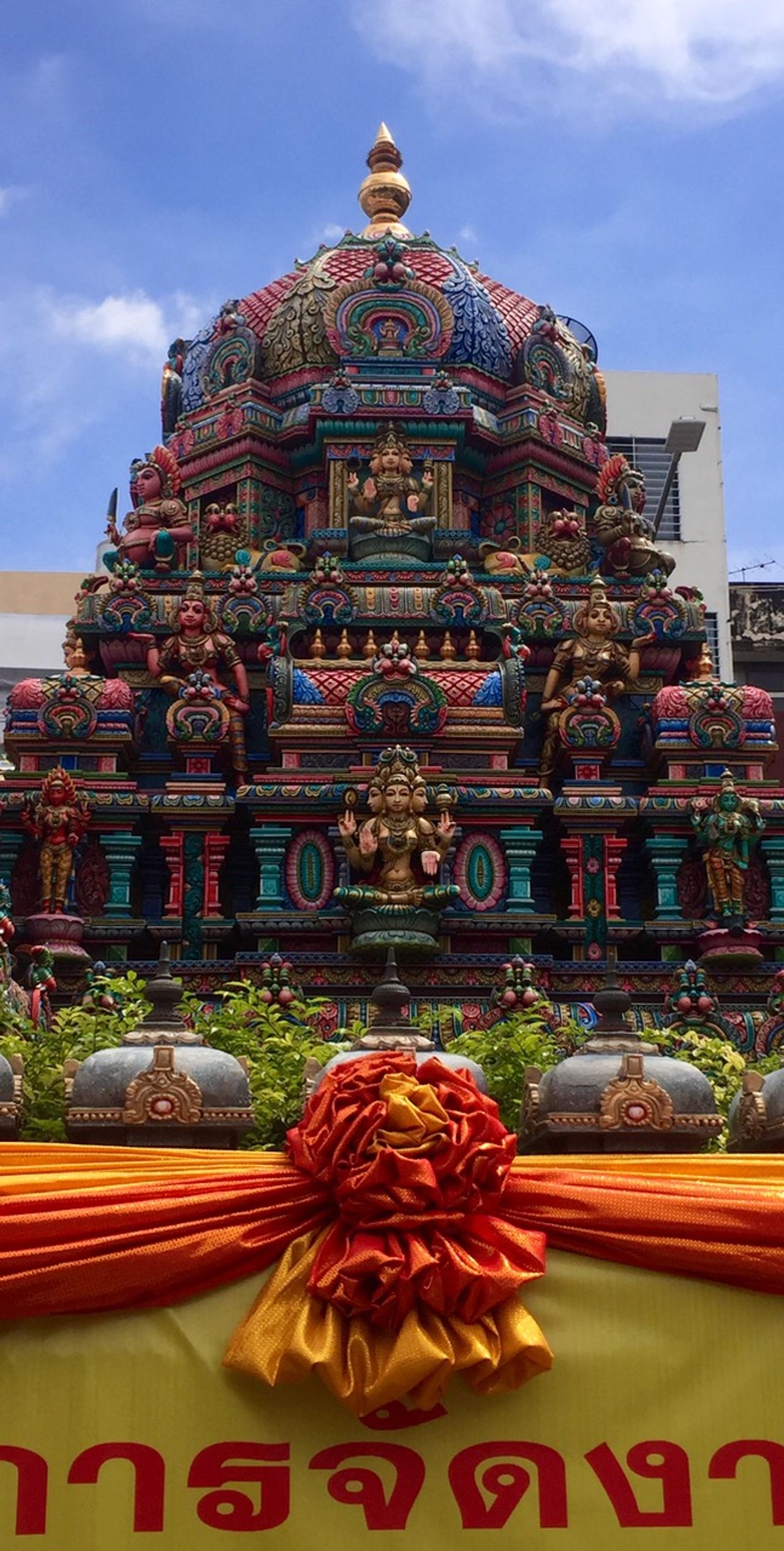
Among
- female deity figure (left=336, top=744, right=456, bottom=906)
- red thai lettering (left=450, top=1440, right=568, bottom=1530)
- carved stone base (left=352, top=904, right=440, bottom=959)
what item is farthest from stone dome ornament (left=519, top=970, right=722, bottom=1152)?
female deity figure (left=336, top=744, right=456, bottom=906)

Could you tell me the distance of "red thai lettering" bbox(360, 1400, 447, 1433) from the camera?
587 centimetres

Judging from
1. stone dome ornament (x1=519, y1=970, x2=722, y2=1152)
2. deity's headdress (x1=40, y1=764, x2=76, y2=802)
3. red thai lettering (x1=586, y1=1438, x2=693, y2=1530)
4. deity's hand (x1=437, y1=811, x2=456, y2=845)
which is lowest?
red thai lettering (x1=586, y1=1438, x2=693, y2=1530)

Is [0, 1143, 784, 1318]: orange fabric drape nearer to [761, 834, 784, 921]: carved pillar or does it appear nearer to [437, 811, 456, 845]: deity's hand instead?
[437, 811, 456, 845]: deity's hand

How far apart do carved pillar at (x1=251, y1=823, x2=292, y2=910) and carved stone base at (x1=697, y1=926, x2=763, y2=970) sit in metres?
4.61

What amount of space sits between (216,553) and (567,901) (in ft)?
26.7

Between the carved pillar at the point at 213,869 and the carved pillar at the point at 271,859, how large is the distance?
1.30ft

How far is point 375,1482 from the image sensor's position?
5848 mm

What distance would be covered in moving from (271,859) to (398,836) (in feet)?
5.27

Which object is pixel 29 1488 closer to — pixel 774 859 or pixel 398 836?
pixel 398 836

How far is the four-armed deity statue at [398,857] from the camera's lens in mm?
18234

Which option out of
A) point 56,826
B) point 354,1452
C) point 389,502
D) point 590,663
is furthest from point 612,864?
point 354,1452

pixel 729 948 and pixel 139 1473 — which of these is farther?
pixel 729 948

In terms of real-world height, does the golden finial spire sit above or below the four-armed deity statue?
above

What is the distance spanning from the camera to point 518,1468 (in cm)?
590
